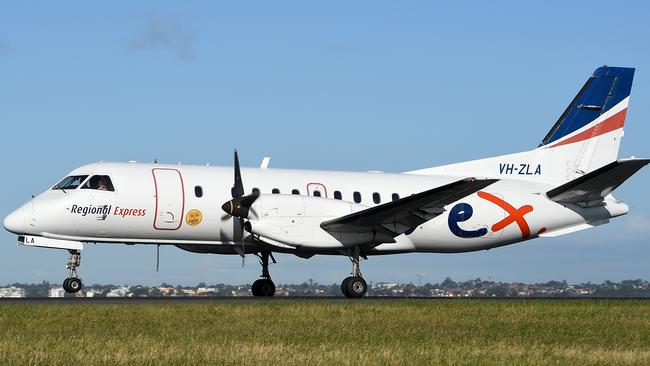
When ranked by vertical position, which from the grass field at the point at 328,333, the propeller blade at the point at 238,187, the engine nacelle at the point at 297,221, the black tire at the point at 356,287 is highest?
the propeller blade at the point at 238,187

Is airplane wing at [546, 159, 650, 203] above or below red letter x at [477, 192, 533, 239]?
above

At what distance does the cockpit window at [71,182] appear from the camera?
26.2 m

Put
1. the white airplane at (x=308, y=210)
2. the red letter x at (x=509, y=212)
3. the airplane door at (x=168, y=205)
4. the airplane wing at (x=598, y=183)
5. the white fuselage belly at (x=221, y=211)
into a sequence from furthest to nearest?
the red letter x at (x=509, y=212) < the airplane wing at (x=598, y=183) < the airplane door at (x=168, y=205) < the white fuselage belly at (x=221, y=211) < the white airplane at (x=308, y=210)

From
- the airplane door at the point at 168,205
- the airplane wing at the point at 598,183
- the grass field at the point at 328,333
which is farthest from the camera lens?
the airplane wing at the point at 598,183

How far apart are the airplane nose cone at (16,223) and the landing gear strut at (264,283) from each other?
259 inches

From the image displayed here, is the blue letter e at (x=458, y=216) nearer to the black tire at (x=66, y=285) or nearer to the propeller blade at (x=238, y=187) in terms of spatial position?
the propeller blade at (x=238, y=187)

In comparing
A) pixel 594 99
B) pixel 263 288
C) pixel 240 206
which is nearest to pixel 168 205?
pixel 240 206

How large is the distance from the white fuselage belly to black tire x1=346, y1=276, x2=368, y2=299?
948 millimetres

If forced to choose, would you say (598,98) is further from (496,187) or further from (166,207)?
(166,207)

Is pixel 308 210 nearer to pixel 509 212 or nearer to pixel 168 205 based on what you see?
pixel 168 205

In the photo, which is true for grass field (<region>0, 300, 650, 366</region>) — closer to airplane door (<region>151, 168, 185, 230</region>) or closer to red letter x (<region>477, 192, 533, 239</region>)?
airplane door (<region>151, 168, 185, 230</region>)

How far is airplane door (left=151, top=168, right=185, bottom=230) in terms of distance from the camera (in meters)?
25.9

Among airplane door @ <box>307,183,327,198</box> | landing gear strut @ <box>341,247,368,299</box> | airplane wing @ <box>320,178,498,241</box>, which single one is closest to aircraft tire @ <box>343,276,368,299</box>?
landing gear strut @ <box>341,247,368,299</box>

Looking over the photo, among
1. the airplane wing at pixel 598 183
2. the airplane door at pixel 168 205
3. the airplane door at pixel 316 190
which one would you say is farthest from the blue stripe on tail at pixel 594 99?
the airplane door at pixel 168 205
